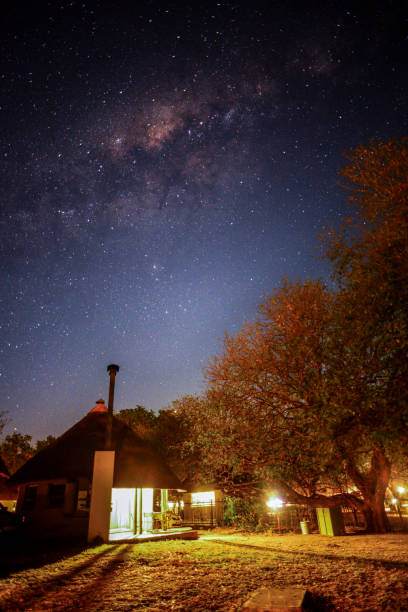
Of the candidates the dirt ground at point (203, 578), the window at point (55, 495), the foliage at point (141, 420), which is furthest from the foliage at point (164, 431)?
the dirt ground at point (203, 578)

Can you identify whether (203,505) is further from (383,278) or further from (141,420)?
(383,278)

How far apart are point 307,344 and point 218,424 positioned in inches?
306

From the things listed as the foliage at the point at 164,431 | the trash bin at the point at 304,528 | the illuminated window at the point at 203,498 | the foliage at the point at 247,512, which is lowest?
the trash bin at the point at 304,528

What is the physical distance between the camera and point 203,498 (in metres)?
27.9

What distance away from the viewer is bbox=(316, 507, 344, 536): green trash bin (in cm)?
1661

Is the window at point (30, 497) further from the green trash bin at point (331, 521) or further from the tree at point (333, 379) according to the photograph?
the green trash bin at point (331, 521)

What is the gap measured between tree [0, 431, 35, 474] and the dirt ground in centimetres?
5476

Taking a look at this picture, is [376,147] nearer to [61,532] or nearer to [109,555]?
[109,555]

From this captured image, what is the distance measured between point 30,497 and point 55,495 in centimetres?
186

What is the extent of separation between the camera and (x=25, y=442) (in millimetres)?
60719

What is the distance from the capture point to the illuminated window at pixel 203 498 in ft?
87.9

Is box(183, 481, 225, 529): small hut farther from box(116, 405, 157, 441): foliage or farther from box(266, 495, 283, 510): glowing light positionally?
box(116, 405, 157, 441): foliage

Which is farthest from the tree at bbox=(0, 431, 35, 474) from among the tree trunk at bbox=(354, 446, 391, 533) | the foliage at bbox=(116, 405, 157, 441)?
the tree trunk at bbox=(354, 446, 391, 533)

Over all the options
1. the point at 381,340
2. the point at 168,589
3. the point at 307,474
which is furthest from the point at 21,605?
the point at 307,474
